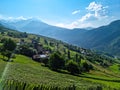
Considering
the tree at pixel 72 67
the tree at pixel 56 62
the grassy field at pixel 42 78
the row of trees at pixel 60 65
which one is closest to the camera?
the grassy field at pixel 42 78

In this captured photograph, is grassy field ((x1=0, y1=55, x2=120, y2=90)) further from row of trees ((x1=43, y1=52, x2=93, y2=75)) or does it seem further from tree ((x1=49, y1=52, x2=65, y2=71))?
row of trees ((x1=43, y1=52, x2=93, y2=75))

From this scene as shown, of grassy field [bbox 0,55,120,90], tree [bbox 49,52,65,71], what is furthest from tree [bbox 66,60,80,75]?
grassy field [bbox 0,55,120,90]

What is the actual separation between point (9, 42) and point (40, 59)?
59.5 ft

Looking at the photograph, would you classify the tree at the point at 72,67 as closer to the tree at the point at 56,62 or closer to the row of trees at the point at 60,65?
the row of trees at the point at 60,65

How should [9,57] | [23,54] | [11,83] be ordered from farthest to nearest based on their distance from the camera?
1. [23,54]
2. [9,57]
3. [11,83]

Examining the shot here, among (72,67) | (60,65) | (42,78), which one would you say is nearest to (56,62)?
(60,65)

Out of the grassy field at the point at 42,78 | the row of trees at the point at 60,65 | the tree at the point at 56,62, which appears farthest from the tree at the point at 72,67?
the grassy field at the point at 42,78

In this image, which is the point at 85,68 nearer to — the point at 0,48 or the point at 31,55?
the point at 31,55

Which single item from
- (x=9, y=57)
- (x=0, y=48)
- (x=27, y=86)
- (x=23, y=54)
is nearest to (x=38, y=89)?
(x=27, y=86)

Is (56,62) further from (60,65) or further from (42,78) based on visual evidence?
(42,78)

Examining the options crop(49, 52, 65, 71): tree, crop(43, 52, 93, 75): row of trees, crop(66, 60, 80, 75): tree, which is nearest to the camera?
crop(49, 52, 65, 71): tree

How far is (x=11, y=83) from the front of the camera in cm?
3272

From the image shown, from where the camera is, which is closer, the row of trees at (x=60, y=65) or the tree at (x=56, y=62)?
the tree at (x=56, y=62)

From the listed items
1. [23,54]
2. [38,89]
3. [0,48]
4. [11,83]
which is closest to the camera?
[11,83]
